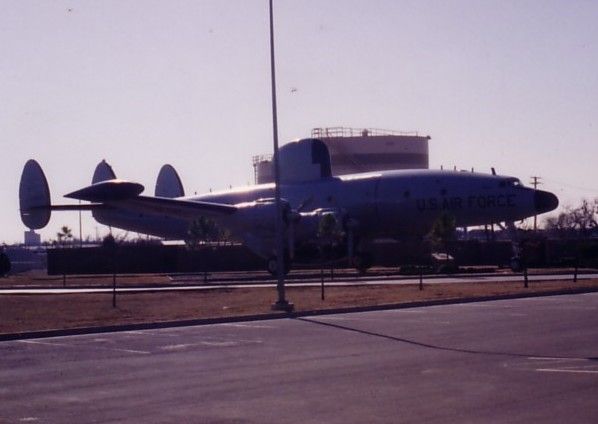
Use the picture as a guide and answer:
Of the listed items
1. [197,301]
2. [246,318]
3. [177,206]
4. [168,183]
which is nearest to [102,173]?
[168,183]

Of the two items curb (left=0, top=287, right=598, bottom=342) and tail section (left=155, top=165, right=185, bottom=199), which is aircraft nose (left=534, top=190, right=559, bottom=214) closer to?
curb (left=0, top=287, right=598, bottom=342)

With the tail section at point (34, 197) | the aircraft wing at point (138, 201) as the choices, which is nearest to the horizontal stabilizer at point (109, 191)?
the aircraft wing at point (138, 201)

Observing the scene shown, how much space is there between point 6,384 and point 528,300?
1735 centimetres

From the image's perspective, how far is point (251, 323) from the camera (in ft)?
72.2

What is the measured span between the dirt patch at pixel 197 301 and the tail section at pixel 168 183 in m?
42.7

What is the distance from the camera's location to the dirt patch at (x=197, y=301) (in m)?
23.6

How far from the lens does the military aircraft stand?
47812mm

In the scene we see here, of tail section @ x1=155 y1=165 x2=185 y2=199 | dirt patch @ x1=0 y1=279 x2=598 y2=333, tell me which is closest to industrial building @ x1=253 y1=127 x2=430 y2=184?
tail section @ x1=155 y1=165 x2=185 y2=199

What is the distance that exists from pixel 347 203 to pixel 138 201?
11.1m

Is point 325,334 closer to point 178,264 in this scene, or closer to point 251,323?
point 251,323

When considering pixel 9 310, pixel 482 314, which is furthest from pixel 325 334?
pixel 9 310

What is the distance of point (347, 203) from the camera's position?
52.9m

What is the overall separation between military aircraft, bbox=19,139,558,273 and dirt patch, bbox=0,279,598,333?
10633 millimetres

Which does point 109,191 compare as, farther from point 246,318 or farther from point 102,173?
point 102,173
